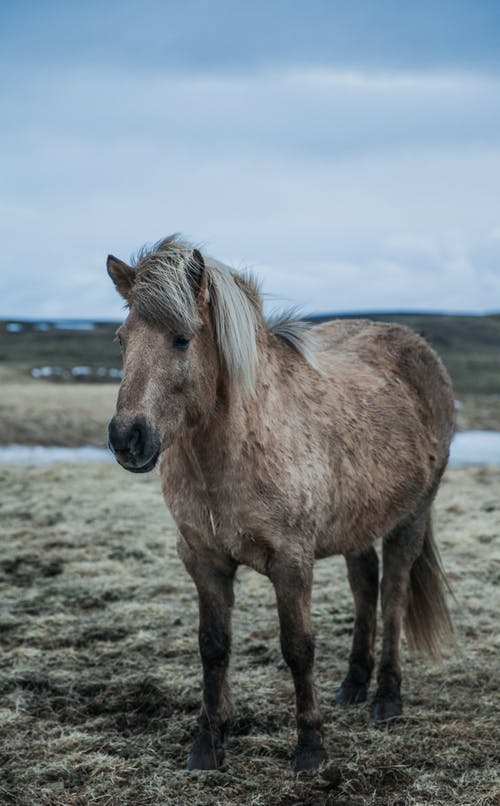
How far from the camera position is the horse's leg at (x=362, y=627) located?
4719 mm

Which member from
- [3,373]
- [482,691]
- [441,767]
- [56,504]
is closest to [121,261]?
[441,767]

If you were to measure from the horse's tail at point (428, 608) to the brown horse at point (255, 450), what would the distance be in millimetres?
253

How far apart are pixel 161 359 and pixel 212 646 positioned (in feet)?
5.14

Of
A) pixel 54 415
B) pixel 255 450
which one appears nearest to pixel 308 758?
pixel 255 450

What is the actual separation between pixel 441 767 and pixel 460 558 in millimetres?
3705

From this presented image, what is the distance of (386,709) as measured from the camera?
14.5 feet

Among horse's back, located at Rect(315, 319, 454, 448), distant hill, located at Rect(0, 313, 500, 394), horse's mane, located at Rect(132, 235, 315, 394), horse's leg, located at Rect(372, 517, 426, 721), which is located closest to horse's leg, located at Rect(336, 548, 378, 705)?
horse's leg, located at Rect(372, 517, 426, 721)

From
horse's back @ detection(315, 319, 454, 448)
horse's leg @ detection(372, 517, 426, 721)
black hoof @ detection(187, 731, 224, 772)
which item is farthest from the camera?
horse's back @ detection(315, 319, 454, 448)

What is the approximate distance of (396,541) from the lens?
486 centimetres

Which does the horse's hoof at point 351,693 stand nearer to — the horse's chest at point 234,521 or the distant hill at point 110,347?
the horse's chest at point 234,521

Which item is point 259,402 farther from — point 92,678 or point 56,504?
point 56,504

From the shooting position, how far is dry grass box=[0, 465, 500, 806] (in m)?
3.61

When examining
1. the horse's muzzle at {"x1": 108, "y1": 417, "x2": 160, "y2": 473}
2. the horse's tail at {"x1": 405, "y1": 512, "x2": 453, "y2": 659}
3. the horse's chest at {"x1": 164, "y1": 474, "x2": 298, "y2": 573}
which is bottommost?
the horse's tail at {"x1": 405, "y1": 512, "x2": 453, "y2": 659}

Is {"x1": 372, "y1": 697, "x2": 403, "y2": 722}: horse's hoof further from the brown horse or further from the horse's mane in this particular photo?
the horse's mane
